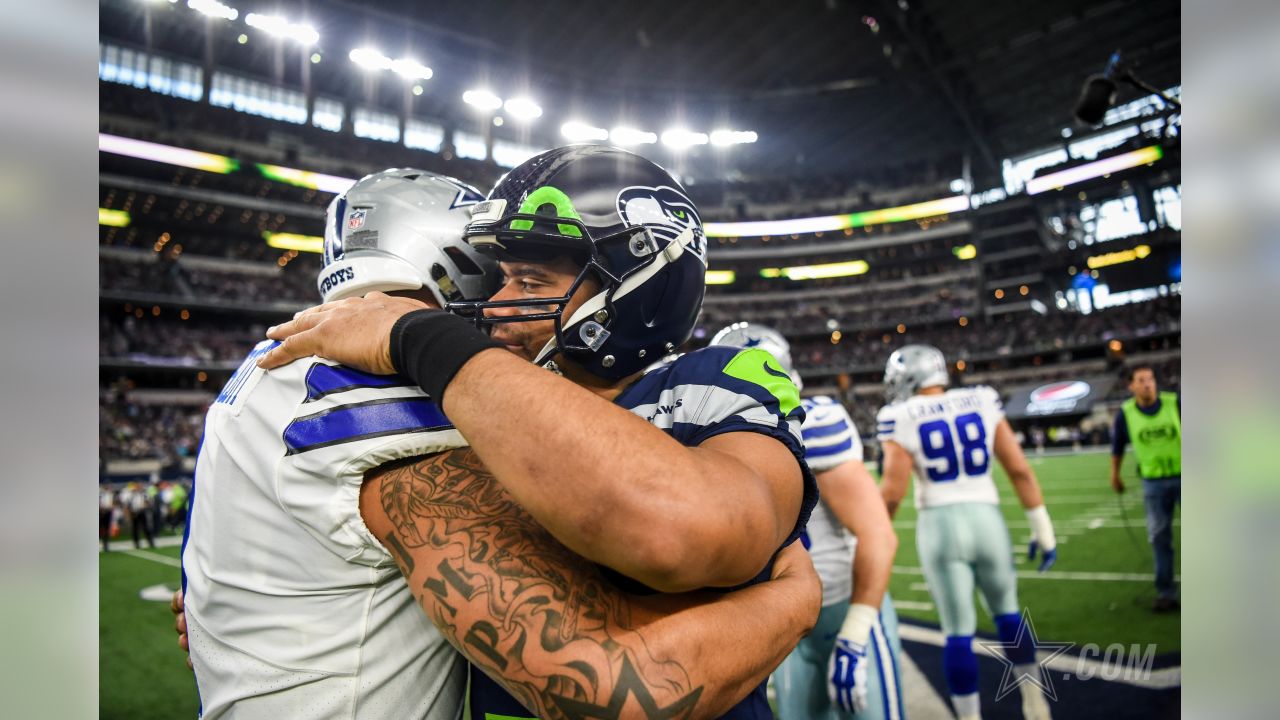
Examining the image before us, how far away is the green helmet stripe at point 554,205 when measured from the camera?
5.50ft

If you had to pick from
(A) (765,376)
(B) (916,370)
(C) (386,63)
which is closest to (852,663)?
(A) (765,376)

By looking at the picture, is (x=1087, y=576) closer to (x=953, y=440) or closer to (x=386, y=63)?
(x=953, y=440)

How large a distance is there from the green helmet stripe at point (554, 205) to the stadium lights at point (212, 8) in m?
38.5

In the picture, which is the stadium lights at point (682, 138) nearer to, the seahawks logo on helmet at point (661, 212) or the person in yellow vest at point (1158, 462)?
the person in yellow vest at point (1158, 462)

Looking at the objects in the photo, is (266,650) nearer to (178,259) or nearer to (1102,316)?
(178,259)

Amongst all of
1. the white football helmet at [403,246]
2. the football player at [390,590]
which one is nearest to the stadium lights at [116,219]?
the white football helmet at [403,246]

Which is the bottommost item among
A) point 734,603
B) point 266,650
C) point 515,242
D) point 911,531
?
point 911,531

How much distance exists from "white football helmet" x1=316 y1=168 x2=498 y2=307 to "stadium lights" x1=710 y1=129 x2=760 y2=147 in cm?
4798

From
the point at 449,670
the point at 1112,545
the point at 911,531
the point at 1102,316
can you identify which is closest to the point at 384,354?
the point at 449,670

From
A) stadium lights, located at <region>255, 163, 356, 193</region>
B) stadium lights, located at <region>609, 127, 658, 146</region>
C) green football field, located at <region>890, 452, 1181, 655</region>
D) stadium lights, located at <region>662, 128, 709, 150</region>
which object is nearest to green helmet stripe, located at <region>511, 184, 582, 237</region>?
green football field, located at <region>890, 452, 1181, 655</region>

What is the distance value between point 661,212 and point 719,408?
0.63 metres

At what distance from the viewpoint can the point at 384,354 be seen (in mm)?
1257

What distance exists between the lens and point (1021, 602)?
8.16 metres
